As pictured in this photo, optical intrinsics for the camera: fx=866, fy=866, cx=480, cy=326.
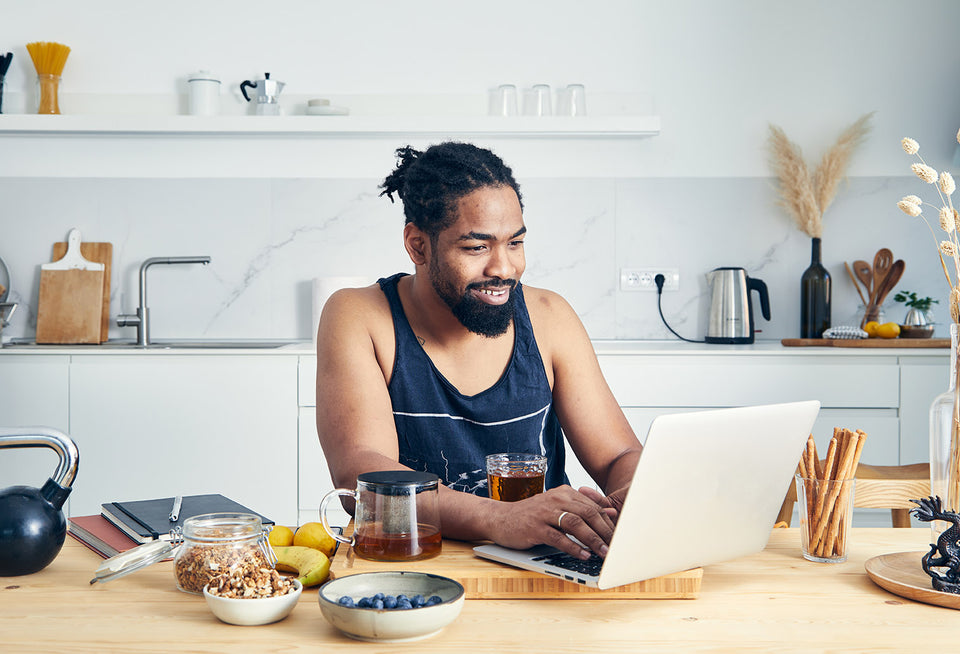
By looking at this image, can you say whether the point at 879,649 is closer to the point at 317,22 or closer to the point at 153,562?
the point at 153,562

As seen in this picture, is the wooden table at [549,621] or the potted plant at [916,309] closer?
the wooden table at [549,621]

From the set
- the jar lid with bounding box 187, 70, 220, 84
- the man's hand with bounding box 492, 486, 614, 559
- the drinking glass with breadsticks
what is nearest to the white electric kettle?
the jar lid with bounding box 187, 70, 220, 84

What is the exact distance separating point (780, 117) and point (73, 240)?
2890 millimetres

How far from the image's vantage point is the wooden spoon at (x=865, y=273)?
3442mm

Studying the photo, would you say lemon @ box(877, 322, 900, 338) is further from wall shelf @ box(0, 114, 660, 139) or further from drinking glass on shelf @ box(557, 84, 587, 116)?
drinking glass on shelf @ box(557, 84, 587, 116)

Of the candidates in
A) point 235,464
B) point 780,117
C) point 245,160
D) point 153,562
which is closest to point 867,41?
point 780,117

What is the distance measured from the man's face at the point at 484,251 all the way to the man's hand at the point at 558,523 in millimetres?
550

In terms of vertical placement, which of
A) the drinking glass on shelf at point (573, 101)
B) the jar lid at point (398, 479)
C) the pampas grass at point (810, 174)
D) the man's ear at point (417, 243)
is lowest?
the jar lid at point (398, 479)

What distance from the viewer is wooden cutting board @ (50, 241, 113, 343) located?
348cm

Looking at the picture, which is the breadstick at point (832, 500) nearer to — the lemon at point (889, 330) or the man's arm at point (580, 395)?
the man's arm at point (580, 395)

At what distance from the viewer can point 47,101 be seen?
11.1 feet

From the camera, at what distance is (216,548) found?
1.01 meters

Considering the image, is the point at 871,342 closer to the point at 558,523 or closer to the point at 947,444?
the point at 947,444

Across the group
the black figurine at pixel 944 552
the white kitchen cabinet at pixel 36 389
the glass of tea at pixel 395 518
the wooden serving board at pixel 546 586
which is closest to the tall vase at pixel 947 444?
the black figurine at pixel 944 552
